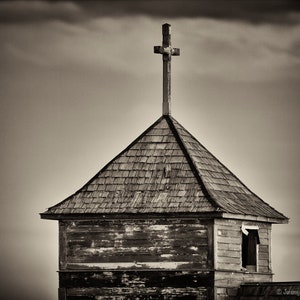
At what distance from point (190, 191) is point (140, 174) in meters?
1.52

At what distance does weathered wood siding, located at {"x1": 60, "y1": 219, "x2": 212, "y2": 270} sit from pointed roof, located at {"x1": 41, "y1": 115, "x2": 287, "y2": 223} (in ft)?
1.16

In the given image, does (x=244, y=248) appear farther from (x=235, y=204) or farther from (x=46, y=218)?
(x=46, y=218)

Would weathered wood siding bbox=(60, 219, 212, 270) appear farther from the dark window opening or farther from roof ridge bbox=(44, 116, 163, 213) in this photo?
the dark window opening

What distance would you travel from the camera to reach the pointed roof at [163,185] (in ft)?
132

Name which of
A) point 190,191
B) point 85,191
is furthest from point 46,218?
point 190,191

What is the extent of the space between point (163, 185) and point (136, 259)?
206cm

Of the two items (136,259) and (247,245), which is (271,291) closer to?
(247,245)

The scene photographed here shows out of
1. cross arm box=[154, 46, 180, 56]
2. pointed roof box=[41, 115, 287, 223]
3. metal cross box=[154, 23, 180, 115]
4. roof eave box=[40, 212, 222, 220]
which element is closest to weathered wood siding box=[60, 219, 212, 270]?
roof eave box=[40, 212, 222, 220]

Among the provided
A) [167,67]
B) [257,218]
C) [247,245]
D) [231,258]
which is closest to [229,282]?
[231,258]

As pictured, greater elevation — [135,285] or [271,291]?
[135,285]

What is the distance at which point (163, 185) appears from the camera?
40.8m

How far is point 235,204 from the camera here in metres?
41.3

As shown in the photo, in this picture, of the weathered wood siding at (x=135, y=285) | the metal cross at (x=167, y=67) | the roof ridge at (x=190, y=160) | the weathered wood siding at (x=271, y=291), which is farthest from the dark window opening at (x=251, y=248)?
the metal cross at (x=167, y=67)

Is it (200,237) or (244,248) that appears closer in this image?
(200,237)
